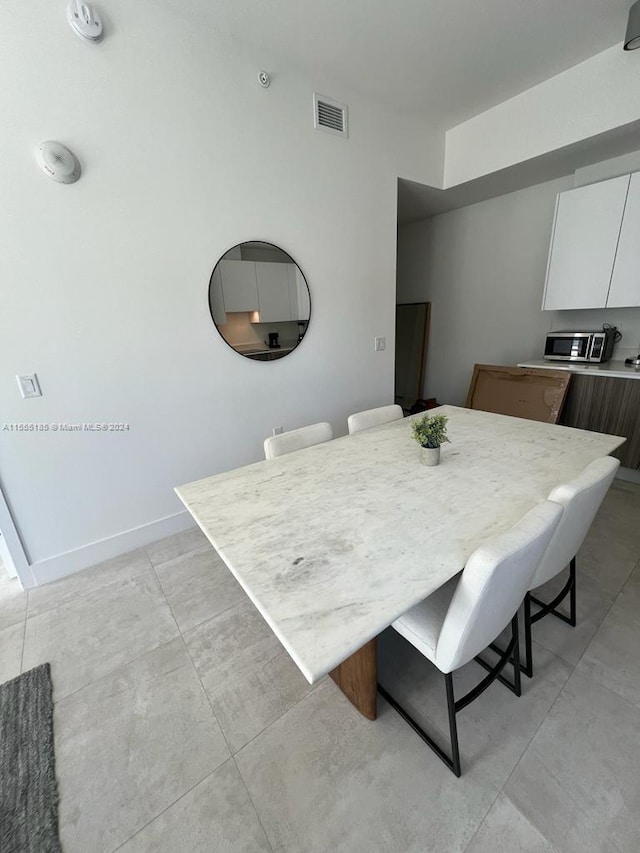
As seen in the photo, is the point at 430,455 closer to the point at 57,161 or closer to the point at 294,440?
the point at 294,440

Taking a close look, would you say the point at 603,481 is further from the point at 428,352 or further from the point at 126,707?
the point at 428,352

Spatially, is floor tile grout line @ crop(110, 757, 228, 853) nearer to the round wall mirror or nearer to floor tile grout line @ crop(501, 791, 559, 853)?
floor tile grout line @ crop(501, 791, 559, 853)

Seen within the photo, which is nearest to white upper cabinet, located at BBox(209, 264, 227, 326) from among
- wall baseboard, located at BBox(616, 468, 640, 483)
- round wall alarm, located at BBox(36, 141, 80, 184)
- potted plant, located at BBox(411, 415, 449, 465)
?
round wall alarm, located at BBox(36, 141, 80, 184)

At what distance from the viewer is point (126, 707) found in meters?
1.35

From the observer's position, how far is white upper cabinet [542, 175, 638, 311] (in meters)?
2.62

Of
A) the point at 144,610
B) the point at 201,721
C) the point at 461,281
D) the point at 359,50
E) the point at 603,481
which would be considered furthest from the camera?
the point at 461,281

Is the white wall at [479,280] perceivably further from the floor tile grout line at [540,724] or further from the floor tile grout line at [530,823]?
the floor tile grout line at [530,823]

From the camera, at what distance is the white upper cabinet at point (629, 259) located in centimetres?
251

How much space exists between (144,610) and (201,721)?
28.8 inches

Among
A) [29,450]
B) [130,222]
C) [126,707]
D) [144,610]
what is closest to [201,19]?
[130,222]

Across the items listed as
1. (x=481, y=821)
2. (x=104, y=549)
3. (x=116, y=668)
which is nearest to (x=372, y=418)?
(x=481, y=821)

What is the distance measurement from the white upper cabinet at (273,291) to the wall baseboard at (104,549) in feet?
5.23

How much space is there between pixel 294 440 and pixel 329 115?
2443 mm

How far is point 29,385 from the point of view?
5.97 feet
